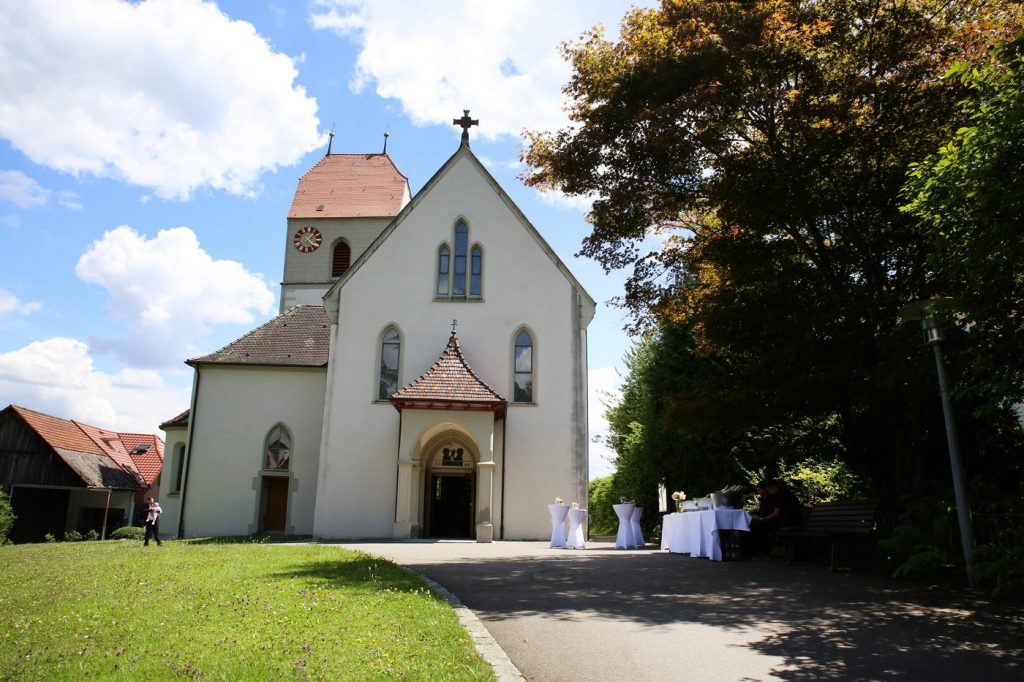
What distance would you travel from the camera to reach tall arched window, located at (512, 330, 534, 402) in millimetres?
24562

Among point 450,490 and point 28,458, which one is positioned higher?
point 28,458

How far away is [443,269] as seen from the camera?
25547 millimetres

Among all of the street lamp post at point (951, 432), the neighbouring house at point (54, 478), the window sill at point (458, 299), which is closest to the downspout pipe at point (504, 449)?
the window sill at point (458, 299)

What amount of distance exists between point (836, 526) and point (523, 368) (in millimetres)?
13075

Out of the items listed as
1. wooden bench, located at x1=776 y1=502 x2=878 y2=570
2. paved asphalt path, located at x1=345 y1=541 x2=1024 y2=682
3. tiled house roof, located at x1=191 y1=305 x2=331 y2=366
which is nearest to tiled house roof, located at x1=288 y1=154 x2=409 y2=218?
tiled house roof, located at x1=191 y1=305 x2=331 y2=366

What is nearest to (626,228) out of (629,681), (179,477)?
(629,681)

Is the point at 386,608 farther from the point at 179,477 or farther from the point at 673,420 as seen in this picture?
the point at 179,477

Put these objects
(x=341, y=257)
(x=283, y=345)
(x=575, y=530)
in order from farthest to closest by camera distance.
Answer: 1. (x=341, y=257)
2. (x=283, y=345)
3. (x=575, y=530)

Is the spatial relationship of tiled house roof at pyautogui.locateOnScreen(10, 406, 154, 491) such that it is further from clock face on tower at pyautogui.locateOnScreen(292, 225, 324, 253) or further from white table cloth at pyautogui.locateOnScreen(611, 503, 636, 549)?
white table cloth at pyautogui.locateOnScreen(611, 503, 636, 549)

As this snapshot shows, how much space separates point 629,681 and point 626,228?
11676 millimetres

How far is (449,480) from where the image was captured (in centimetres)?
2448

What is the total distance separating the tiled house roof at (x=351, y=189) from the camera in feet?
140

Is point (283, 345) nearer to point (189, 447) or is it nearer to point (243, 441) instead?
point (243, 441)

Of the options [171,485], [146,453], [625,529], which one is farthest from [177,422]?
[146,453]
